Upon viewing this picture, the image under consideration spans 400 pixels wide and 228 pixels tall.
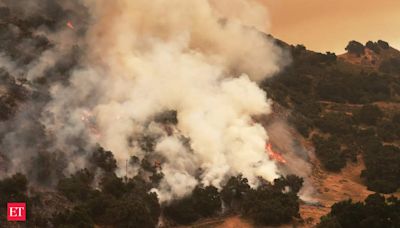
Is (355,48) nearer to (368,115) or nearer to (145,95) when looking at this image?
(368,115)

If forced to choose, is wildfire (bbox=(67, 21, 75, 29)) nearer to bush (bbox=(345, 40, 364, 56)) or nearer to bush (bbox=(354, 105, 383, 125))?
bush (bbox=(354, 105, 383, 125))

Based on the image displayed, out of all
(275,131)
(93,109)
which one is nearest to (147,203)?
(93,109)

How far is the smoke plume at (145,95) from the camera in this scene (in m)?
55.1

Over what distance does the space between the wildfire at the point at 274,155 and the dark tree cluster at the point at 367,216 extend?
760 inches

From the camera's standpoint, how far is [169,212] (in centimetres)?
5012

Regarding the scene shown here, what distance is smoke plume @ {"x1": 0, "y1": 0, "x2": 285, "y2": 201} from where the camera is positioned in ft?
181

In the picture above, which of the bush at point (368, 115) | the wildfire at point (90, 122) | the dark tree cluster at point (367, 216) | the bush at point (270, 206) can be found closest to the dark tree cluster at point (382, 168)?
the bush at point (368, 115)

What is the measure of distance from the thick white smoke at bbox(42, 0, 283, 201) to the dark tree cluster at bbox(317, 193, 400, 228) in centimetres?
1270

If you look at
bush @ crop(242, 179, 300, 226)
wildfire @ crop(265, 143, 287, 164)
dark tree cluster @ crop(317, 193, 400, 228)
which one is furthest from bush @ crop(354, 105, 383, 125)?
dark tree cluster @ crop(317, 193, 400, 228)

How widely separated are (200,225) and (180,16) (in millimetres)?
42917

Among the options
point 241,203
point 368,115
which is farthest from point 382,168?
point 241,203

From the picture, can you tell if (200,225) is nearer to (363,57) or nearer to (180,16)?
(180,16)

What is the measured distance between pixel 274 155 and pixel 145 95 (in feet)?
56.4

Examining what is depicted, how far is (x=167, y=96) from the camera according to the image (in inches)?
2613
